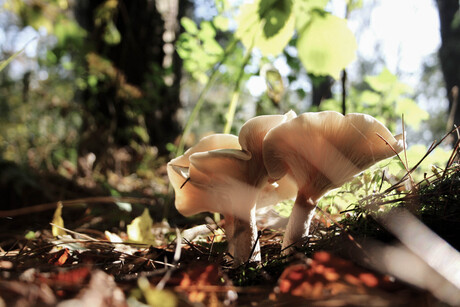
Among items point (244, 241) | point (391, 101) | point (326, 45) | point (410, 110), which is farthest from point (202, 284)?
point (391, 101)

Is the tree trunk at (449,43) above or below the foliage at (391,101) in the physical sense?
above

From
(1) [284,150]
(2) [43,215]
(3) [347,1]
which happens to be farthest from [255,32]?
(2) [43,215]

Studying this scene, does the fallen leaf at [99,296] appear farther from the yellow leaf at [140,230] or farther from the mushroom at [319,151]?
the yellow leaf at [140,230]

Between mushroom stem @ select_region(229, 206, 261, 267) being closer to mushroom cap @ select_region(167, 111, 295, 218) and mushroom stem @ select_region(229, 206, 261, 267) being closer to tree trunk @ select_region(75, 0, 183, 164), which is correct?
mushroom cap @ select_region(167, 111, 295, 218)

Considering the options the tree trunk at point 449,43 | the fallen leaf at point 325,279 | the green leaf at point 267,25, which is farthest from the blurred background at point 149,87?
the tree trunk at point 449,43

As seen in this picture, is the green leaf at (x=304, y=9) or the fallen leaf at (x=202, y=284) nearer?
the fallen leaf at (x=202, y=284)

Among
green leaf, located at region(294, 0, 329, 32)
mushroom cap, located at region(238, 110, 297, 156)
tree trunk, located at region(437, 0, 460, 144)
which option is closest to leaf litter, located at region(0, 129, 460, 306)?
mushroom cap, located at region(238, 110, 297, 156)

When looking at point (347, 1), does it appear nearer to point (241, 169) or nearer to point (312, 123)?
point (312, 123)
